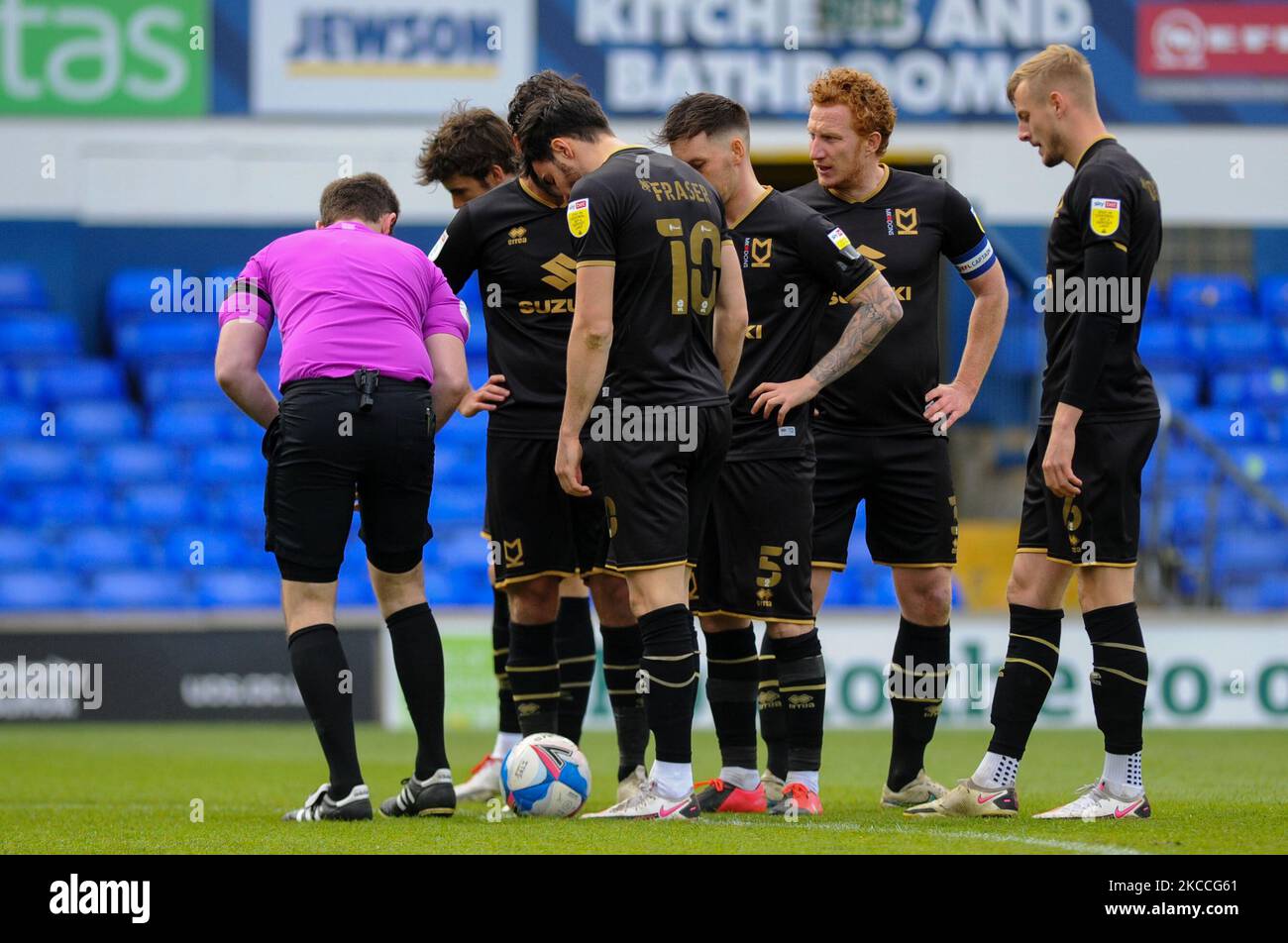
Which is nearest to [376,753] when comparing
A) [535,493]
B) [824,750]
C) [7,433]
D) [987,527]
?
[824,750]

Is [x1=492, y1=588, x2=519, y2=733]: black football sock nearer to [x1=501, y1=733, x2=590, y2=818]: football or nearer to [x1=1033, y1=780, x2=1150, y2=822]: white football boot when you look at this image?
[x1=501, y1=733, x2=590, y2=818]: football

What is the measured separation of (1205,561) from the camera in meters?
13.2

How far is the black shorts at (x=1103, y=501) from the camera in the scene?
19.0 feet

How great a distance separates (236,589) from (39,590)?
1620mm

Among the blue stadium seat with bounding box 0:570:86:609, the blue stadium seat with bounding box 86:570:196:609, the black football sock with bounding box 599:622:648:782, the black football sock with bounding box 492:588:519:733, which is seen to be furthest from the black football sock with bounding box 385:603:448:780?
the blue stadium seat with bounding box 0:570:86:609

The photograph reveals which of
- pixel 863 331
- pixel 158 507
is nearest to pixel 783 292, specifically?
pixel 863 331

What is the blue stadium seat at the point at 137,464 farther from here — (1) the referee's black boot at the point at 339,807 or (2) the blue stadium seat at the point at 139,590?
(1) the referee's black boot at the point at 339,807

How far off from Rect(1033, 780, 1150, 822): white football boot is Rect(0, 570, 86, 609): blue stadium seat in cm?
1040

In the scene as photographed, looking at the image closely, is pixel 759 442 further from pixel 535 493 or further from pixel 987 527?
pixel 987 527

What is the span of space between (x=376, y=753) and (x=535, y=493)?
4.14m

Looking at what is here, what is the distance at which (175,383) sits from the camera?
16172 millimetres

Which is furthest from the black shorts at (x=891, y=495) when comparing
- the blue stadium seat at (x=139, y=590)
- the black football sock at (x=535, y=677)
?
the blue stadium seat at (x=139, y=590)

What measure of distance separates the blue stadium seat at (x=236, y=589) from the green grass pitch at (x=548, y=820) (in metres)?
2.49

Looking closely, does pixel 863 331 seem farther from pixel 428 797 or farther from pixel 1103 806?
pixel 428 797
